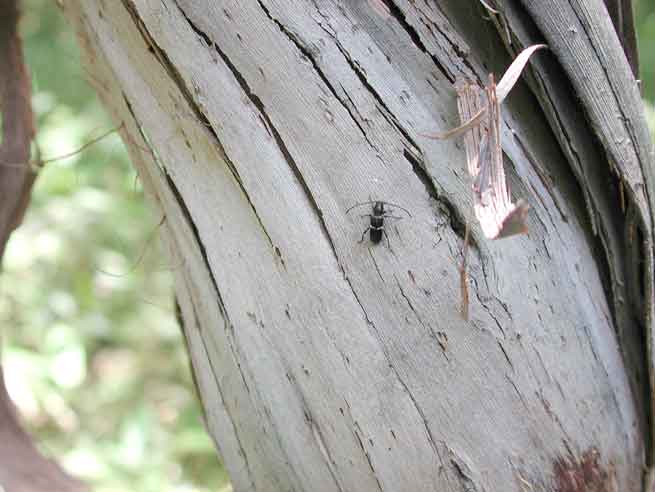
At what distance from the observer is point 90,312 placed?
180 cm

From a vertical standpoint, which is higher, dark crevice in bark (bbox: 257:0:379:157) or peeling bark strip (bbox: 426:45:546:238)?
peeling bark strip (bbox: 426:45:546:238)

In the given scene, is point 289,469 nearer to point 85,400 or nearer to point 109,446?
point 109,446

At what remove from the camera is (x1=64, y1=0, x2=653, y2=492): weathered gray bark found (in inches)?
19.5

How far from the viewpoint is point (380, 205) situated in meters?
0.49

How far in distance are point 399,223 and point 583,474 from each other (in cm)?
22

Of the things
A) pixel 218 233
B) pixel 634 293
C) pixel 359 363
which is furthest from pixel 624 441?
pixel 218 233

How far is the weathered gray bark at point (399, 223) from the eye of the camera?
0.49 metres

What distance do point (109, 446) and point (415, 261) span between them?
1.03 meters

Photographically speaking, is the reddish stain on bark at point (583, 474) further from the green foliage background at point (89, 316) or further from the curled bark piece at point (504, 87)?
the green foliage background at point (89, 316)

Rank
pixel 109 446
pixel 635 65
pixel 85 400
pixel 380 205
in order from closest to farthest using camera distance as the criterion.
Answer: pixel 380 205 < pixel 635 65 < pixel 109 446 < pixel 85 400

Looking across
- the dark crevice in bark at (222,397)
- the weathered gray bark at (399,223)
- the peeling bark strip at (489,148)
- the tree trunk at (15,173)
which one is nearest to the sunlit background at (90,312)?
the tree trunk at (15,173)

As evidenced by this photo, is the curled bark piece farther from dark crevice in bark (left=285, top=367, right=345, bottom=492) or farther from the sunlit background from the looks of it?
the sunlit background

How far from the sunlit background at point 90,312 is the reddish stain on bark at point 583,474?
934 millimetres

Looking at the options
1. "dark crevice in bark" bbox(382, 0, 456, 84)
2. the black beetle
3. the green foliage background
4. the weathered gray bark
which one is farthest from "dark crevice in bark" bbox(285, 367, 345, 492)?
the green foliage background
